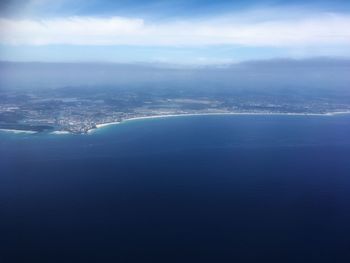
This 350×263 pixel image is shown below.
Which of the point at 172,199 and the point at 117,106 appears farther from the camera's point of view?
the point at 117,106

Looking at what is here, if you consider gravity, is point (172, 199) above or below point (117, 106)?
below

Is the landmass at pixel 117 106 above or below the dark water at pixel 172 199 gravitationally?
above

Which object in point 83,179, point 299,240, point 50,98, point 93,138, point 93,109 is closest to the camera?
point 299,240

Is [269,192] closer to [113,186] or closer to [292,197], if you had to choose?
[292,197]

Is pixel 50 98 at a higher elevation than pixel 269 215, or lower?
higher

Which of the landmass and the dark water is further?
the landmass

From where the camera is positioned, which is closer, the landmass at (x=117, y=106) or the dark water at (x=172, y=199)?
the dark water at (x=172, y=199)

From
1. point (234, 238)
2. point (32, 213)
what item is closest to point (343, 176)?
point (234, 238)

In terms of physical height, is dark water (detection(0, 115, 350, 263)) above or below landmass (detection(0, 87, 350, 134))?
below
